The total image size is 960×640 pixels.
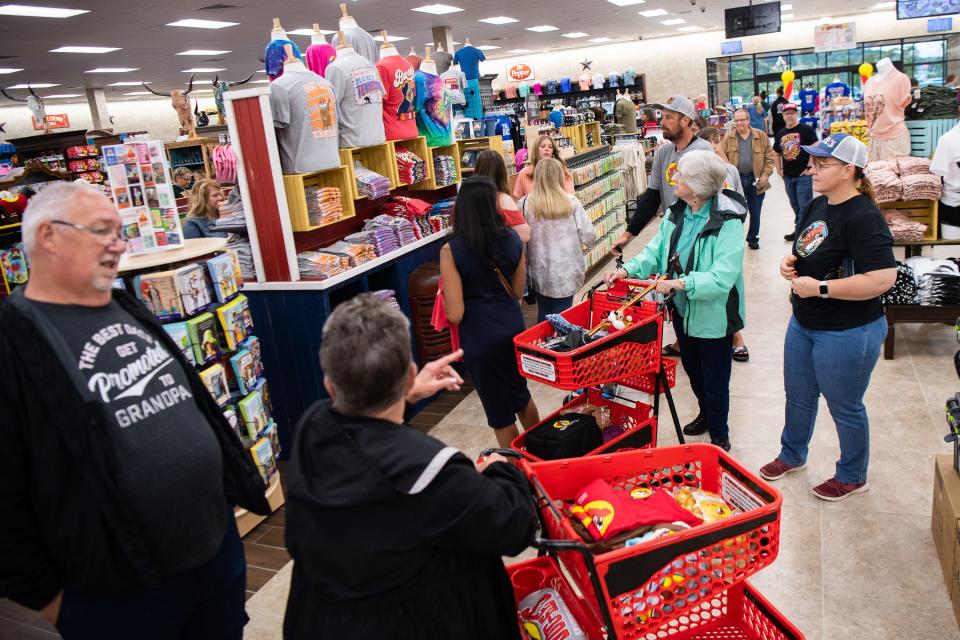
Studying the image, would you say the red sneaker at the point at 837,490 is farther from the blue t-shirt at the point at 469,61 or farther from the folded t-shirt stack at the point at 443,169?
the blue t-shirt at the point at 469,61

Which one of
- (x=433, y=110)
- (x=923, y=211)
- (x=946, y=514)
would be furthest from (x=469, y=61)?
(x=946, y=514)

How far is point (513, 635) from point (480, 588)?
0.20 m

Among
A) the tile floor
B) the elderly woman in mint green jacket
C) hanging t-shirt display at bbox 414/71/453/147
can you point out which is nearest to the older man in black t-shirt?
the tile floor

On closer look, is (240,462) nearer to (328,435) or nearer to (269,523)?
(328,435)

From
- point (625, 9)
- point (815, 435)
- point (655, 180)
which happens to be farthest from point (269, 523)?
point (625, 9)

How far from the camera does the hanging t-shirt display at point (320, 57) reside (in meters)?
4.93

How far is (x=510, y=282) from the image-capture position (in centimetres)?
355

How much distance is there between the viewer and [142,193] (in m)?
3.19

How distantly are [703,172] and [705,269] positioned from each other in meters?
0.46

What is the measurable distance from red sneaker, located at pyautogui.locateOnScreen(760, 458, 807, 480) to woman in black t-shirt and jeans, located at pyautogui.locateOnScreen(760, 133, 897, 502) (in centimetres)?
21

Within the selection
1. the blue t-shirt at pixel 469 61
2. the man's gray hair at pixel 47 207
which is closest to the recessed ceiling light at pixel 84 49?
the blue t-shirt at pixel 469 61

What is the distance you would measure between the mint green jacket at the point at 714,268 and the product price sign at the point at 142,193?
223cm

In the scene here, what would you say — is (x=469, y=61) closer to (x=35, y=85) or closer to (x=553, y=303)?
(x=553, y=303)

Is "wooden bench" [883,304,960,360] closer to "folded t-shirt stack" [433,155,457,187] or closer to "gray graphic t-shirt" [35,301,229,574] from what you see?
Answer: "folded t-shirt stack" [433,155,457,187]
